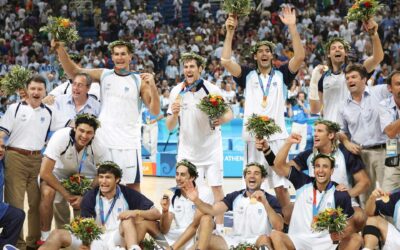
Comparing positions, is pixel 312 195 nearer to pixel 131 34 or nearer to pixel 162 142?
pixel 162 142

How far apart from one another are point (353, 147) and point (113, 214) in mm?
3001

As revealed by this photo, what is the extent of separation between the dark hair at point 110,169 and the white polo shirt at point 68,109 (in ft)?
4.33

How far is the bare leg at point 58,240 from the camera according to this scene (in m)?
8.39

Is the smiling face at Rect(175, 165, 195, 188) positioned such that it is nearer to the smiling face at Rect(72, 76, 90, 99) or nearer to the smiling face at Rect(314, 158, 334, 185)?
the smiling face at Rect(314, 158, 334, 185)

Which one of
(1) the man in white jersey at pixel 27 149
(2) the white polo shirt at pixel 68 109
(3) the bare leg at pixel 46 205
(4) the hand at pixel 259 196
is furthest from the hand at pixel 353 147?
(1) the man in white jersey at pixel 27 149

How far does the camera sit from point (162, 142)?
1772cm

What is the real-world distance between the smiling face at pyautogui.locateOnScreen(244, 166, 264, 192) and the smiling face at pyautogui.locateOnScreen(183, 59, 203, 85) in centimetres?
150

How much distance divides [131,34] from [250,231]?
19632 millimetres

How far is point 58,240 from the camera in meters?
8.45

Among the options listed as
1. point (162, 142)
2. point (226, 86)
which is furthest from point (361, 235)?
point (226, 86)

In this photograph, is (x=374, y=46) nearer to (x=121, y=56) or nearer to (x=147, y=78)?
(x=147, y=78)

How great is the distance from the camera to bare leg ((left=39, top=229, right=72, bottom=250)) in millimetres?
8391

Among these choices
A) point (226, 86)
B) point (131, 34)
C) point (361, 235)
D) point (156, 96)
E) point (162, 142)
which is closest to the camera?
point (361, 235)

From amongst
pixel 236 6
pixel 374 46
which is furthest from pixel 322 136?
pixel 236 6
